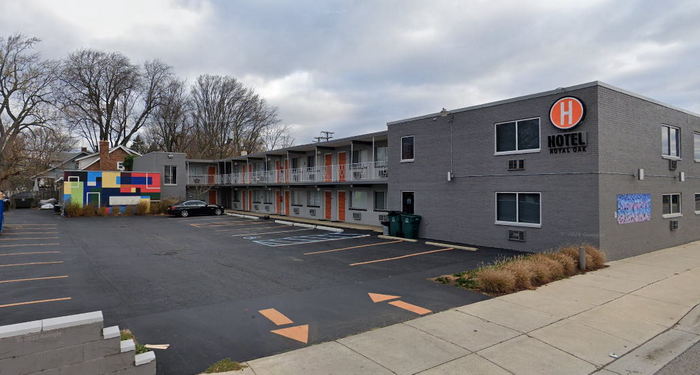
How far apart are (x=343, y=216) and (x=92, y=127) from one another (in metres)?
40.0

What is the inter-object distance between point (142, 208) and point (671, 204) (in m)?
37.3

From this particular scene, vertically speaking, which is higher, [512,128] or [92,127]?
[92,127]

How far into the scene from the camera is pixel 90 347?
4.18 meters

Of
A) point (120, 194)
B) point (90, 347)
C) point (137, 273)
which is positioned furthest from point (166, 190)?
point (90, 347)

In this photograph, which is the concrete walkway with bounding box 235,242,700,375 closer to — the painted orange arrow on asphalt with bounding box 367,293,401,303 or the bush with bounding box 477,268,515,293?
the bush with bounding box 477,268,515,293

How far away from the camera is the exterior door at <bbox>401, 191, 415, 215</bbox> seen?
18547 mm

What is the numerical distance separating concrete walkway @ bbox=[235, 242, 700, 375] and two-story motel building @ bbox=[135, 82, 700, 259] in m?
4.57

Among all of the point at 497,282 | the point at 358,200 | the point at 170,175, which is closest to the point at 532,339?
the point at 497,282

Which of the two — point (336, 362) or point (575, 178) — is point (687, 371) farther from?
point (575, 178)

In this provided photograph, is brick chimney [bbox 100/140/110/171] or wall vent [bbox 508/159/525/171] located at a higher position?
brick chimney [bbox 100/140/110/171]

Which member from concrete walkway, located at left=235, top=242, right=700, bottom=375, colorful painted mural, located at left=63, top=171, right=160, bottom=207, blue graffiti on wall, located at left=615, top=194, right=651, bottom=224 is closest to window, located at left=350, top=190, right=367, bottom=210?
blue graffiti on wall, located at left=615, top=194, right=651, bottom=224

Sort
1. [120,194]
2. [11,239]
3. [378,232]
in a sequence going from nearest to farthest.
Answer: [11,239]
[378,232]
[120,194]

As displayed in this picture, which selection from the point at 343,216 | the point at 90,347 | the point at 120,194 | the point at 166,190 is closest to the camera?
the point at 90,347

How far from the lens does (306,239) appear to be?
1794cm
